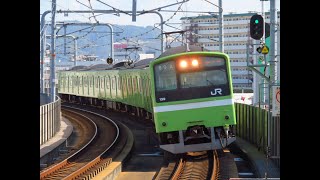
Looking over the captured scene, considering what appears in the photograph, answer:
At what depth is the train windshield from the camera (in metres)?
11.2

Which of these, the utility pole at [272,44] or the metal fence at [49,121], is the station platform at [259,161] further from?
the metal fence at [49,121]

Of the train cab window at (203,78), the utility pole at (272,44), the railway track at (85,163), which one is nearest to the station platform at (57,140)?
the railway track at (85,163)

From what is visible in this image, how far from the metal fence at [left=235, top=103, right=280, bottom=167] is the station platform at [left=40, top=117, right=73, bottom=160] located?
5213mm

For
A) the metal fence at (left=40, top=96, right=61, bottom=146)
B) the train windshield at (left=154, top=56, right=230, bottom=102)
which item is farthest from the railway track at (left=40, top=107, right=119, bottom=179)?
the train windshield at (left=154, top=56, right=230, bottom=102)

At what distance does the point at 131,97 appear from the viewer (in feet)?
63.5

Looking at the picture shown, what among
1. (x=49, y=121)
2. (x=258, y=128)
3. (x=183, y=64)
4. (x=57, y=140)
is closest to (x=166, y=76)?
(x=183, y=64)

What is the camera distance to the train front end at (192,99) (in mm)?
11141

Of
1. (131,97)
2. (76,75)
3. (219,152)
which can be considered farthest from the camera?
(76,75)

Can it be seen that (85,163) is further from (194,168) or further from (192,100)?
(192,100)

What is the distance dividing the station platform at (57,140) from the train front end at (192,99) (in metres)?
3.89

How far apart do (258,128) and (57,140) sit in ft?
21.0
